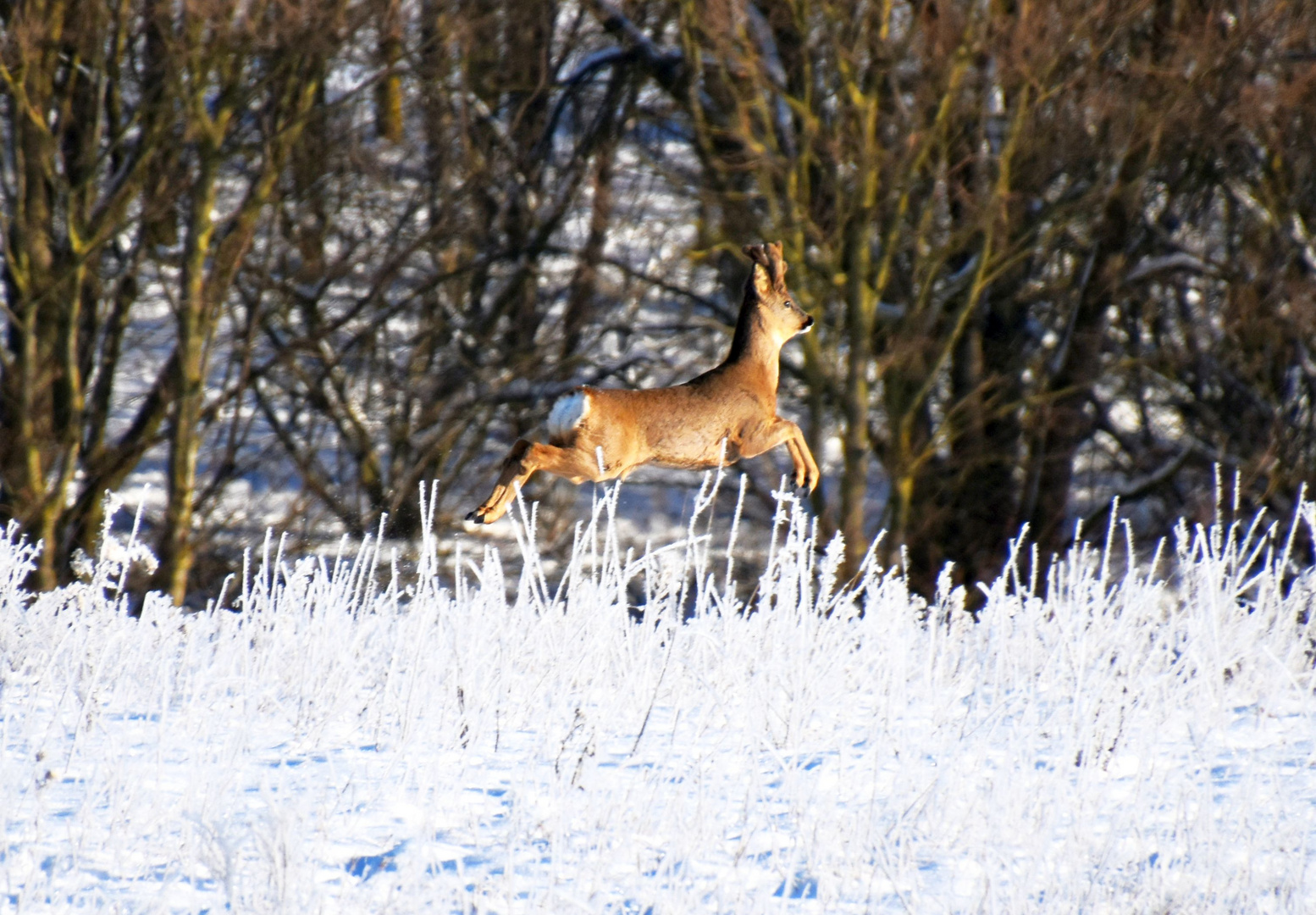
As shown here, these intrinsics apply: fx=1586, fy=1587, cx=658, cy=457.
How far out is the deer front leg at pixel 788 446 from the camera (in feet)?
14.6

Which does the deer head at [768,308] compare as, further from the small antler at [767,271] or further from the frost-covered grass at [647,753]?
the frost-covered grass at [647,753]

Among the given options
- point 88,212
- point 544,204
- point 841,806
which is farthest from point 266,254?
point 841,806

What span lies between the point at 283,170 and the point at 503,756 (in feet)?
39.2

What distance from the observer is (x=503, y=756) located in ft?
13.9

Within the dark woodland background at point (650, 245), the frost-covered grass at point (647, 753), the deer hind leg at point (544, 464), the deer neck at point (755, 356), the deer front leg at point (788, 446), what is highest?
the dark woodland background at point (650, 245)

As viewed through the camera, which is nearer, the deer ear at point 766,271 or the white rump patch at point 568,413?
the white rump patch at point 568,413

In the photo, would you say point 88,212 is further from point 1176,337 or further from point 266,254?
point 1176,337

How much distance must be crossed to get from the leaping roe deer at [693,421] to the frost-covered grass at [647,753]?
321 mm

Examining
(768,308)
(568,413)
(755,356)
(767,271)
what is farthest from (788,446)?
(568,413)

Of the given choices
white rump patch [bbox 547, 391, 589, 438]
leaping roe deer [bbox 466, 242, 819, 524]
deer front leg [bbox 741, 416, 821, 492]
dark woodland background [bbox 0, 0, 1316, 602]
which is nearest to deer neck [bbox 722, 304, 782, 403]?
leaping roe deer [bbox 466, 242, 819, 524]

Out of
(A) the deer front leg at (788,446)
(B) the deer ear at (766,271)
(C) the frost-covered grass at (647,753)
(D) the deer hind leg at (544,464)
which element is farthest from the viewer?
(B) the deer ear at (766,271)

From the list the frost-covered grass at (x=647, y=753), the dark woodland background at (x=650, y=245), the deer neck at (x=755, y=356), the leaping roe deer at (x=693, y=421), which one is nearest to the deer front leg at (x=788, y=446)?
the leaping roe deer at (x=693, y=421)

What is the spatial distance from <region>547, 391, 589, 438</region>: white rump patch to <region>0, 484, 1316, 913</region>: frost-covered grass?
382 mm

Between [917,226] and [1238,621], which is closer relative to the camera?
[1238,621]
